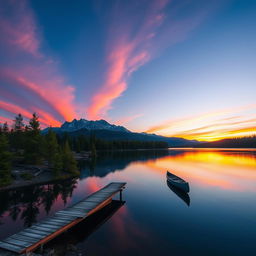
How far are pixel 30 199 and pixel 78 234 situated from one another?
16285 mm

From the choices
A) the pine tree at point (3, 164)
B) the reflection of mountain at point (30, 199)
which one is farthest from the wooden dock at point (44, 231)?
the pine tree at point (3, 164)

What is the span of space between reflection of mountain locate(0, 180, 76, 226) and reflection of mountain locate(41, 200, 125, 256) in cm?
636

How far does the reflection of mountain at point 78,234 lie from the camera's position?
14429 millimetres

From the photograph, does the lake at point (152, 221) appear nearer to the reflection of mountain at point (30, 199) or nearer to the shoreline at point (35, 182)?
the reflection of mountain at point (30, 199)

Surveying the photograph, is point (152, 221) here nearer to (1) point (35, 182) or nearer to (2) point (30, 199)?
(2) point (30, 199)

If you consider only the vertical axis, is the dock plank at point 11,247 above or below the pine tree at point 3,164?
below

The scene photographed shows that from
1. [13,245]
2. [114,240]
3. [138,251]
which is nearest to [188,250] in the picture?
[138,251]

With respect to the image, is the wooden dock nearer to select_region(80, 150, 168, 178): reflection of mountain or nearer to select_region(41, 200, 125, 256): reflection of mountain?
select_region(41, 200, 125, 256): reflection of mountain

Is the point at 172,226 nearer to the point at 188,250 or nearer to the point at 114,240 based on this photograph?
the point at 188,250

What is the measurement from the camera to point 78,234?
1758 cm

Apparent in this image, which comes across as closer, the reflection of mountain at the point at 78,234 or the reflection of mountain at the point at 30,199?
the reflection of mountain at the point at 78,234

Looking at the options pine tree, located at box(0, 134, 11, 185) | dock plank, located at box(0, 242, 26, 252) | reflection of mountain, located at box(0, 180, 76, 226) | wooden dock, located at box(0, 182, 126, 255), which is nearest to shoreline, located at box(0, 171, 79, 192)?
pine tree, located at box(0, 134, 11, 185)

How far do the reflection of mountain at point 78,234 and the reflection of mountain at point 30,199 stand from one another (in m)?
6.36

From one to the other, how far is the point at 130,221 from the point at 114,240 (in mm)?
5106
